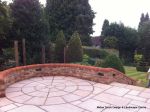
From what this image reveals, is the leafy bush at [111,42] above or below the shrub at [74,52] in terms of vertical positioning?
above

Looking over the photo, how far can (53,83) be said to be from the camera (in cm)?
625

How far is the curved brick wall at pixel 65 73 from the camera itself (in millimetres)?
6160

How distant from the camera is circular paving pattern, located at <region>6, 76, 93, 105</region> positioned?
15.6ft

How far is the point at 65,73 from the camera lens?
7359 millimetres

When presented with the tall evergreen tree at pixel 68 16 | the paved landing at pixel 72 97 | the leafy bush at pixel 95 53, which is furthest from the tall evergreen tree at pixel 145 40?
the paved landing at pixel 72 97

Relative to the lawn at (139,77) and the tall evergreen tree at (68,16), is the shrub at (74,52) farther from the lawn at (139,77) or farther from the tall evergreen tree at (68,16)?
the tall evergreen tree at (68,16)

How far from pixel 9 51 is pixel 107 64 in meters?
7.32

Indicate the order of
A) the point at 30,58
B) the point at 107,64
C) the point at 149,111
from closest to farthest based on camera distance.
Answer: the point at 149,111 < the point at 107,64 < the point at 30,58

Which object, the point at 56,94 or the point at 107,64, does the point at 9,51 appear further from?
the point at 56,94

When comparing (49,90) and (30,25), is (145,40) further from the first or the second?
(49,90)

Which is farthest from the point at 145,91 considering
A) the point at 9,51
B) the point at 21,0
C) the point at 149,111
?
the point at 21,0

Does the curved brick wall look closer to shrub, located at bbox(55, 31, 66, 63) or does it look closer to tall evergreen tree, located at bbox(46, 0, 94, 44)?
shrub, located at bbox(55, 31, 66, 63)

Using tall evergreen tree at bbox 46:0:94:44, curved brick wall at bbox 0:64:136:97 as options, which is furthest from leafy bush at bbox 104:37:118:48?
curved brick wall at bbox 0:64:136:97

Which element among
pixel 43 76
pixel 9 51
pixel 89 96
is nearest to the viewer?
pixel 89 96
